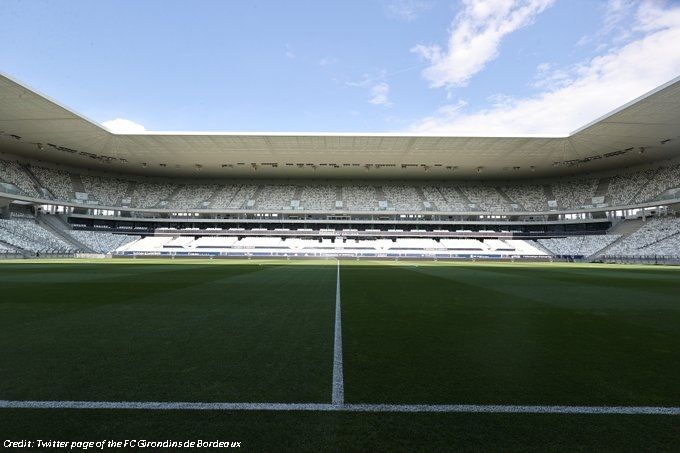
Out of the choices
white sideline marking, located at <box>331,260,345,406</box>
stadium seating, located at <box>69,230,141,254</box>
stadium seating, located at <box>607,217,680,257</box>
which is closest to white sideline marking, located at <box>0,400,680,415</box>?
white sideline marking, located at <box>331,260,345,406</box>

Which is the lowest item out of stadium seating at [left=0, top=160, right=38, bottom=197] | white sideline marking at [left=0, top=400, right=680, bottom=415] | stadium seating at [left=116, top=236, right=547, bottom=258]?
white sideline marking at [left=0, top=400, right=680, bottom=415]

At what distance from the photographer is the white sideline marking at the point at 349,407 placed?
3272mm

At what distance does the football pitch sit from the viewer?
2.89 meters

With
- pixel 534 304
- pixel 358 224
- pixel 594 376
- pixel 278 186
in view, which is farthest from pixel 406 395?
pixel 278 186

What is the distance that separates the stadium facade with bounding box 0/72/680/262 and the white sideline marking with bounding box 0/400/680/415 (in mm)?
41188

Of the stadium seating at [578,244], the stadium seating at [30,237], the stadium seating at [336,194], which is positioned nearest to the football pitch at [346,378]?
the stadium seating at [30,237]

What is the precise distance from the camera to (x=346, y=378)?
4.14m

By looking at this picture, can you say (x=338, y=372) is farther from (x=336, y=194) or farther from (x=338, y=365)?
(x=336, y=194)

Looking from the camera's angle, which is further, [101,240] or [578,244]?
[578,244]

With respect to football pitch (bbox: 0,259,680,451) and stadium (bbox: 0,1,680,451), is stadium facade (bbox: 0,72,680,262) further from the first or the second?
football pitch (bbox: 0,259,680,451)

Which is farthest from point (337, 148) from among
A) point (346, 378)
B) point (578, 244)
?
point (346, 378)

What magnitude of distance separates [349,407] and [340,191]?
224ft

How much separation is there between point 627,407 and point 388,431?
2325 millimetres

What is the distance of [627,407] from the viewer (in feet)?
11.2
